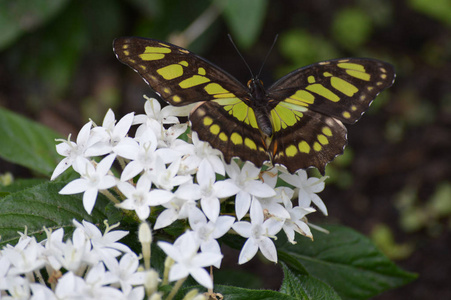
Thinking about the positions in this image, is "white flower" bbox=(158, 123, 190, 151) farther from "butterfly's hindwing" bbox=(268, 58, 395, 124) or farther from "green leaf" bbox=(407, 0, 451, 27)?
"green leaf" bbox=(407, 0, 451, 27)

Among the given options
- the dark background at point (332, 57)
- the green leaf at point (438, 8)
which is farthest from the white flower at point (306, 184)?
the green leaf at point (438, 8)

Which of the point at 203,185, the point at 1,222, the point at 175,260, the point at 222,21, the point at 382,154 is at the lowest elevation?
the point at 1,222

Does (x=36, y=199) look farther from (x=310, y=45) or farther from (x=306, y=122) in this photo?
(x=310, y=45)

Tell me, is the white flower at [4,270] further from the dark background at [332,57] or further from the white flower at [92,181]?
the dark background at [332,57]

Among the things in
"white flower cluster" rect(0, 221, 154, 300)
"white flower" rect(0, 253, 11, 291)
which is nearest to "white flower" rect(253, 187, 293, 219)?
"white flower cluster" rect(0, 221, 154, 300)

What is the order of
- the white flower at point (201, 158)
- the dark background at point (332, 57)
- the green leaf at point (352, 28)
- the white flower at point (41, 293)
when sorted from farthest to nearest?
the green leaf at point (352, 28), the dark background at point (332, 57), the white flower at point (201, 158), the white flower at point (41, 293)

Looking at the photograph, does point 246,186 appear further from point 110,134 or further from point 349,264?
point 349,264

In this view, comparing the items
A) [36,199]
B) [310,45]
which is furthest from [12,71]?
[36,199]
